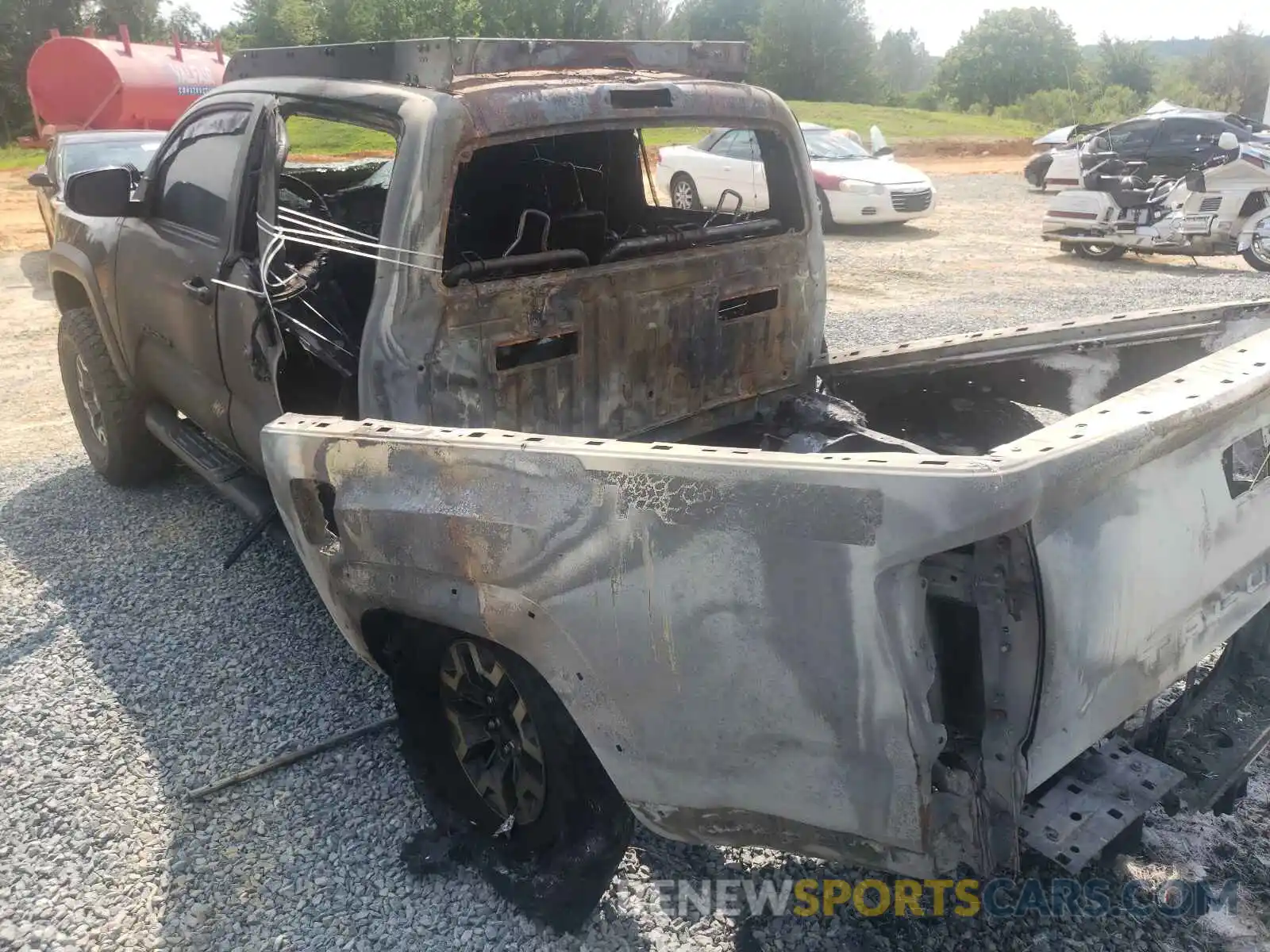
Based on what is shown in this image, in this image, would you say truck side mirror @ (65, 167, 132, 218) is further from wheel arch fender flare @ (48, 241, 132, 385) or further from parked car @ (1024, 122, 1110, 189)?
parked car @ (1024, 122, 1110, 189)

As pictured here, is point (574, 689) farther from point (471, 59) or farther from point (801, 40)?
point (801, 40)

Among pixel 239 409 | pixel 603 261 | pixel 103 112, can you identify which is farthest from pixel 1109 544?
pixel 103 112

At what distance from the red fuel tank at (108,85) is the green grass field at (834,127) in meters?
3.47

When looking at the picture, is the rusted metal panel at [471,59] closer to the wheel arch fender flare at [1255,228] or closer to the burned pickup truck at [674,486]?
the burned pickup truck at [674,486]

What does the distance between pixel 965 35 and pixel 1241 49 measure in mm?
15477

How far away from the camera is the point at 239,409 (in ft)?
11.9

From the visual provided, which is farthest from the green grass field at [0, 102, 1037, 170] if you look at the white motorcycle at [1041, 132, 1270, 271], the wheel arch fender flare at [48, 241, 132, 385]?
the wheel arch fender flare at [48, 241, 132, 385]

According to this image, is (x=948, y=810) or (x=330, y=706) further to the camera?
(x=330, y=706)

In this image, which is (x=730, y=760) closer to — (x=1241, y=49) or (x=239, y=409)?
(x=239, y=409)

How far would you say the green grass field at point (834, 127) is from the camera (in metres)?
20.6

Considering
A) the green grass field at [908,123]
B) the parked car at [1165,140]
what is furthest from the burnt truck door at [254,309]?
the green grass field at [908,123]

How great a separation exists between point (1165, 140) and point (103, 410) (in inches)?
603

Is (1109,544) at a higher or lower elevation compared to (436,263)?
lower

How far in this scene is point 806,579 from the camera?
1.82 metres
